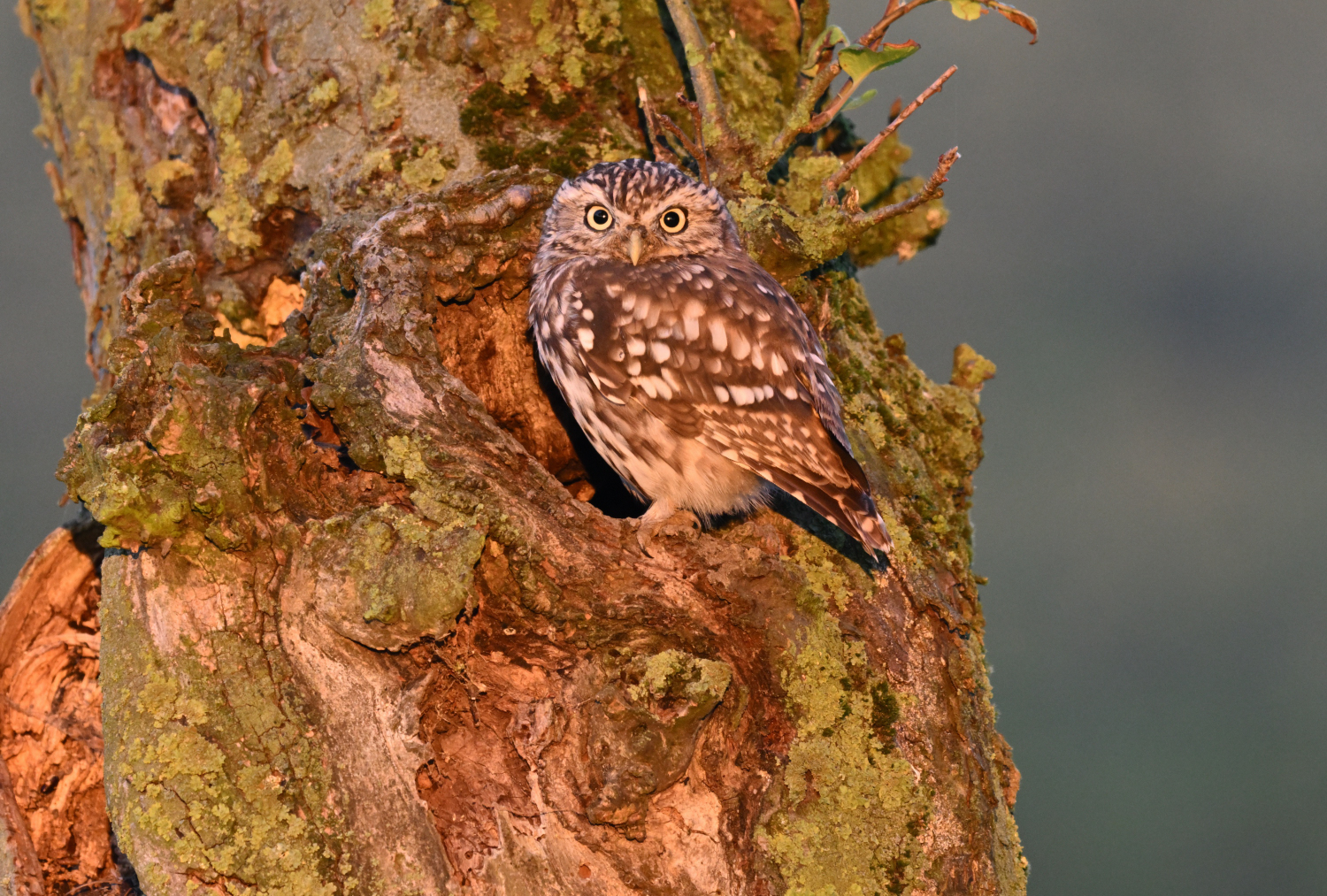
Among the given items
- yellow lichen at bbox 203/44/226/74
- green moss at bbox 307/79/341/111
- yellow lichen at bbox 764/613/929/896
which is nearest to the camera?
yellow lichen at bbox 764/613/929/896

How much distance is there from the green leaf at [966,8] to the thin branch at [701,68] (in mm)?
756

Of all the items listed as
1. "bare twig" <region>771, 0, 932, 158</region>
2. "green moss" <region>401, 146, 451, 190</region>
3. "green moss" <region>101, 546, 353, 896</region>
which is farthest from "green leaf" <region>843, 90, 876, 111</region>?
"green moss" <region>101, 546, 353, 896</region>

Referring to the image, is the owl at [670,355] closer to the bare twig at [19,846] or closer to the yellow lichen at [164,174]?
the yellow lichen at [164,174]

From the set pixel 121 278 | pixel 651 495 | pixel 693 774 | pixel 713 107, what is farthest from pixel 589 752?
pixel 121 278

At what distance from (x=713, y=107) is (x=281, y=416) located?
1648mm

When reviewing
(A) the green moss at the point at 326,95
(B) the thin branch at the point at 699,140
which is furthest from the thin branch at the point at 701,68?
(A) the green moss at the point at 326,95

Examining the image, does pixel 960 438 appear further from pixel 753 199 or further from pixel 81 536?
pixel 81 536

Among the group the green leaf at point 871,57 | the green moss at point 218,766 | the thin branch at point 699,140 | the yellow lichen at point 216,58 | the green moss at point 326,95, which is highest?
the yellow lichen at point 216,58

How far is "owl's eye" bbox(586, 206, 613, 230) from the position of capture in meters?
3.21

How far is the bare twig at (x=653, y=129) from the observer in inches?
134

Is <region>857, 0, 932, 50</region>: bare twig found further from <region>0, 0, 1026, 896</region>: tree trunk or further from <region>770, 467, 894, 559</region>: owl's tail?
<region>770, 467, 894, 559</region>: owl's tail

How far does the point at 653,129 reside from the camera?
3496 mm

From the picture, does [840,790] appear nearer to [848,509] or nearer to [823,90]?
[848,509]

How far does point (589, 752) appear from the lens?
8.07 feet
